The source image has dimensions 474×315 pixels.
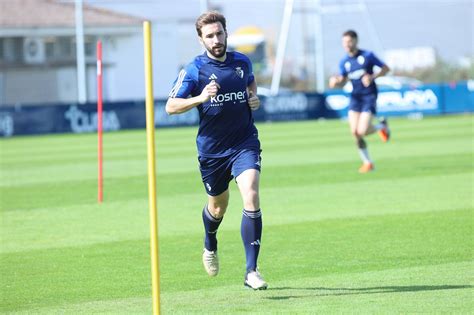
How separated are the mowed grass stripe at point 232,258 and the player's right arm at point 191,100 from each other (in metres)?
1.56

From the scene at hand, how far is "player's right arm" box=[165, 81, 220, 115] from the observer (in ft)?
28.7

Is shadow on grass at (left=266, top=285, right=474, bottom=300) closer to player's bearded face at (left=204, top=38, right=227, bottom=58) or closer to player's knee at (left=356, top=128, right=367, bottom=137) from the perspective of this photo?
player's bearded face at (left=204, top=38, right=227, bottom=58)

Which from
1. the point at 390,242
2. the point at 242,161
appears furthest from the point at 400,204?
the point at 242,161

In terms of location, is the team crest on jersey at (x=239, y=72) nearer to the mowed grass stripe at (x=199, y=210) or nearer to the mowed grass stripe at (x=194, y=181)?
the mowed grass stripe at (x=199, y=210)

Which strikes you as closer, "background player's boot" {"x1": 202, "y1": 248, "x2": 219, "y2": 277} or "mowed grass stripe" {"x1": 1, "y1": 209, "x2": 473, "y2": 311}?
"mowed grass stripe" {"x1": 1, "y1": 209, "x2": 473, "y2": 311}

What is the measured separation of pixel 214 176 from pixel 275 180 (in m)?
10.00

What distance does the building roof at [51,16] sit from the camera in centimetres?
6569

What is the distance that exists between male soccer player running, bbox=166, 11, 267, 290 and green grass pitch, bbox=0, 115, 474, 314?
1.87 ft

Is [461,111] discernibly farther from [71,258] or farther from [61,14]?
[71,258]

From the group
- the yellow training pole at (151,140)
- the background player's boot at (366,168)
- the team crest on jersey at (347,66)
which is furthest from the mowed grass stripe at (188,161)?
the yellow training pole at (151,140)

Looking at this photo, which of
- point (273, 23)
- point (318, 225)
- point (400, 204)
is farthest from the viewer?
point (273, 23)

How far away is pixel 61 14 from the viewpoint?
6750cm

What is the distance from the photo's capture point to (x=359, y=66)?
2070cm

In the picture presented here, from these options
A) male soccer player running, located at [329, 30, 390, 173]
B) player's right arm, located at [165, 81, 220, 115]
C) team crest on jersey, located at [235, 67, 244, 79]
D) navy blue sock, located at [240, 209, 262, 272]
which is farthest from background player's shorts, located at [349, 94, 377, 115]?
player's right arm, located at [165, 81, 220, 115]
